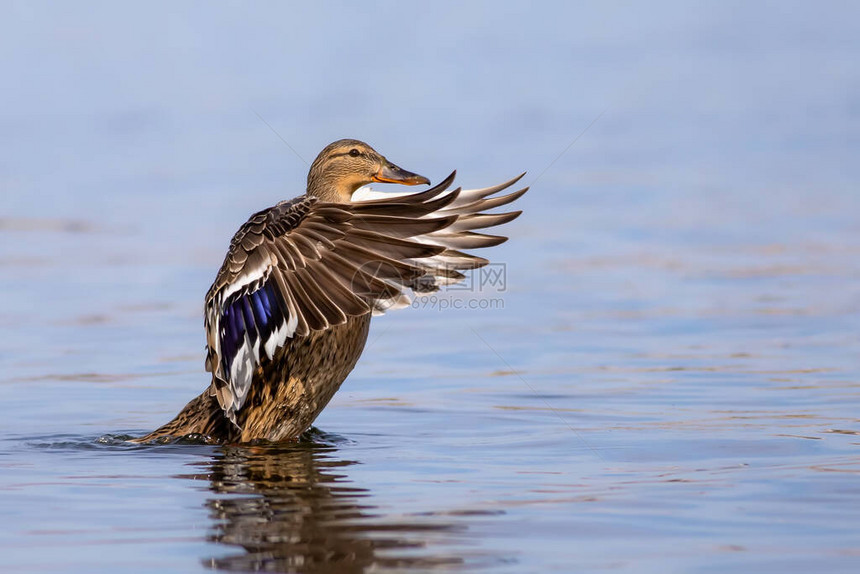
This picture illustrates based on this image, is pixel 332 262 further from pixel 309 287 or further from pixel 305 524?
pixel 305 524

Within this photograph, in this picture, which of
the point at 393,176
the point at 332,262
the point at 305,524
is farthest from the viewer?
the point at 393,176

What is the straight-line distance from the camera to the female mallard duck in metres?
6.17

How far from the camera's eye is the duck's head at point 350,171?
832cm

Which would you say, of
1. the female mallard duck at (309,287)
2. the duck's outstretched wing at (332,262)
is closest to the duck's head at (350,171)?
the female mallard duck at (309,287)

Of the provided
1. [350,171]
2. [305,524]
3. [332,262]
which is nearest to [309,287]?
[332,262]

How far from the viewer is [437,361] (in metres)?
9.91

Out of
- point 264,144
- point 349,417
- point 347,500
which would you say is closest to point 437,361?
point 349,417

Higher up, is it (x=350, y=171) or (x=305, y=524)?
(x=350, y=171)

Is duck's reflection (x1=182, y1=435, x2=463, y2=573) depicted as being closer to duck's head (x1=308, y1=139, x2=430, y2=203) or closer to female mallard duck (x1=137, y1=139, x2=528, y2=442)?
female mallard duck (x1=137, y1=139, x2=528, y2=442)

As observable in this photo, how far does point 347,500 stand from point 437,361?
4.18 metres

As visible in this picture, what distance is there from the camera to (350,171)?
329 inches

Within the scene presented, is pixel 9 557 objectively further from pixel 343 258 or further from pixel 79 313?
pixel 79 313

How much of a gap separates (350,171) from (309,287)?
Answer: 212 cm

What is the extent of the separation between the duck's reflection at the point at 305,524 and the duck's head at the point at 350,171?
6.74 feet
